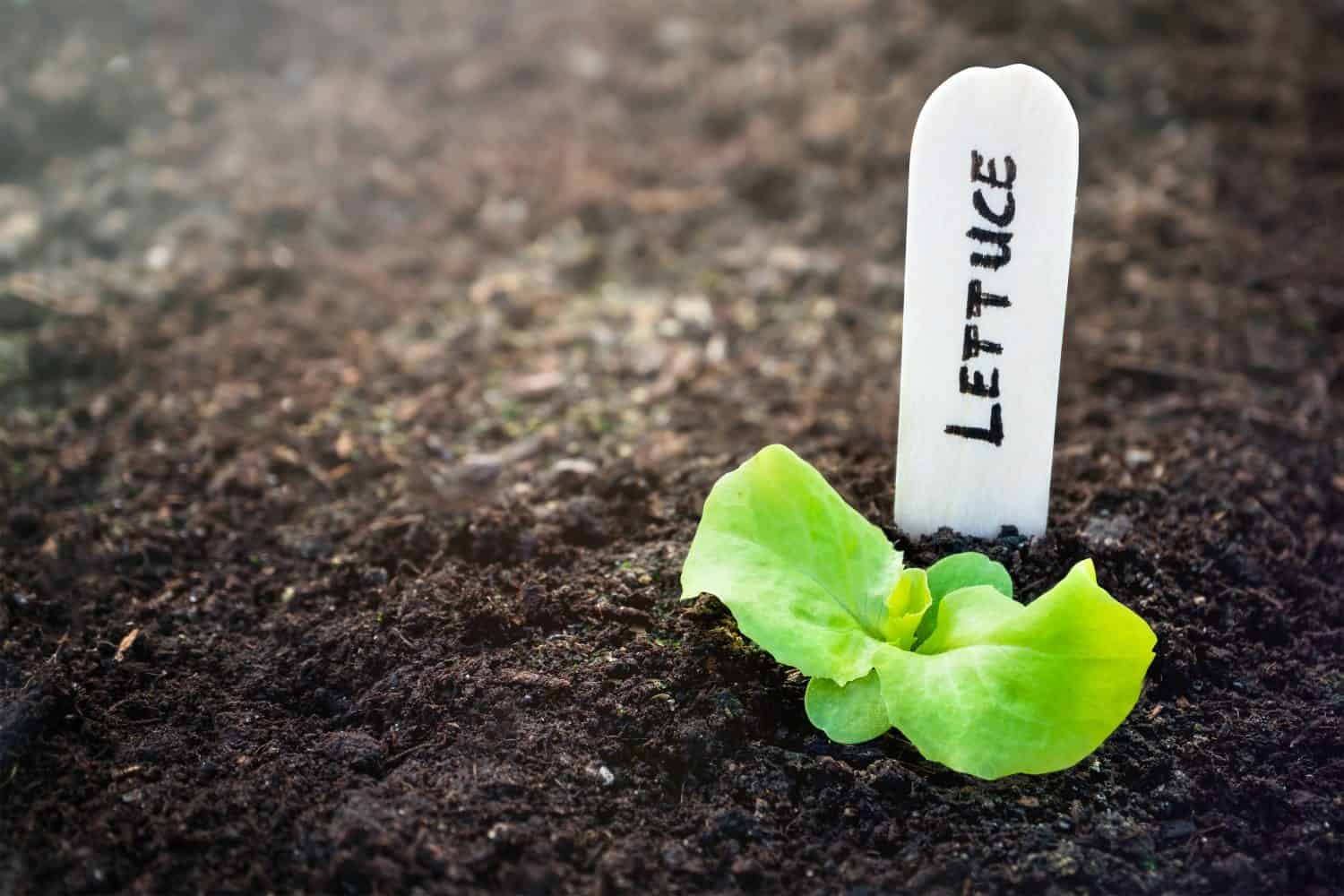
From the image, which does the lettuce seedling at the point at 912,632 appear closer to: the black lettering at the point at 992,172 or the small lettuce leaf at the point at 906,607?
the small lettuce leaf at the point at 906,607

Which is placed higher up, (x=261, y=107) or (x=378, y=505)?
(x=261, y=107)

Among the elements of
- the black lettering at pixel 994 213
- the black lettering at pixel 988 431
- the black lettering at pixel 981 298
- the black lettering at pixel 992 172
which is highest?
the black lettering at pixel 992 172

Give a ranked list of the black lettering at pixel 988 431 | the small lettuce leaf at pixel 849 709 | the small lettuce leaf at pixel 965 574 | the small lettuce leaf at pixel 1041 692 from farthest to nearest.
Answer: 1. the black lettering at pixel 988 431
2. the small lettuce leaf at pixel 965 574
3. the small lettuce leaf at pixel 849 709
4. the small lettuce leaf at pixel 1041 692

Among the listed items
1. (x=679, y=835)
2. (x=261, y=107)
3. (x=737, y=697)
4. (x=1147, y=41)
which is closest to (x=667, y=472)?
(x=737, y=697)

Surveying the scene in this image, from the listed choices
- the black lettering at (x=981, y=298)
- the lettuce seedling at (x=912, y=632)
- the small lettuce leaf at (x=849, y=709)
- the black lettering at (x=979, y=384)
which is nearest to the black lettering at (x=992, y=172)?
the black lettering at (x=981, y=298)

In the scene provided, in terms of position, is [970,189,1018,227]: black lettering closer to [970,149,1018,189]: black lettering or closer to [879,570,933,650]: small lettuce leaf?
[970,149,1018,189]: black lettering

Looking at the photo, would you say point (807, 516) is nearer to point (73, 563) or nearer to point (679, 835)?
point (679, 835)
